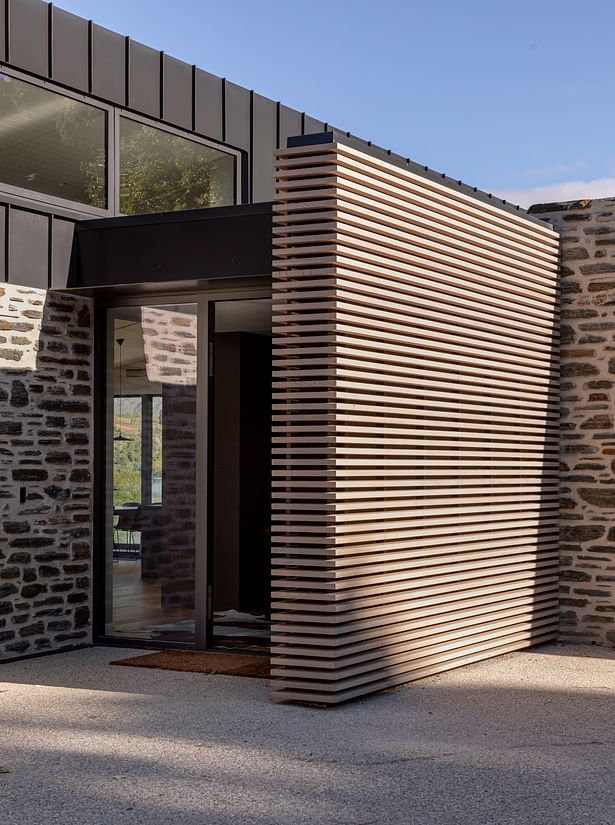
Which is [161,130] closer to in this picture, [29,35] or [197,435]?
[29,35]

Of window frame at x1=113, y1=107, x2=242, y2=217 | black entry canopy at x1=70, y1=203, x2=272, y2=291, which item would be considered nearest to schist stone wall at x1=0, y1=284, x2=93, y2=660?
black entry canopy at x1=70, y1=203, x2=272, y2=291

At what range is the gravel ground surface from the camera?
500 centimetres

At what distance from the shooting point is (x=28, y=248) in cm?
868

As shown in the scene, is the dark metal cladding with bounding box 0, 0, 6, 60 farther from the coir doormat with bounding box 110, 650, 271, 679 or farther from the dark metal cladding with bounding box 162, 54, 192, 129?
the coir doormat with bounding box 110, 650, 271, 679

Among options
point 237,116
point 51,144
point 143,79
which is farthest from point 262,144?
point 51,144

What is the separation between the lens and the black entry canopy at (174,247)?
834 cm

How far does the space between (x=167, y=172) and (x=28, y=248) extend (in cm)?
217

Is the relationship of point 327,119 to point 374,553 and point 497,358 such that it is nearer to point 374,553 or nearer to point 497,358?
point 497,358

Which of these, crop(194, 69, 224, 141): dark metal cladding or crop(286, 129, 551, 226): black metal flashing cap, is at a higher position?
crop(194, 69, 224, 141): dark metal cladding

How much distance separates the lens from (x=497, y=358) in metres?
8.97

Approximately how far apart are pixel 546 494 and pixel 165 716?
4105 millimetres

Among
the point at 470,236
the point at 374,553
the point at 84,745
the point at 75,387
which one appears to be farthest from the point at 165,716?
the point at 470,236

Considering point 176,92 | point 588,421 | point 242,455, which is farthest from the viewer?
point 242,455

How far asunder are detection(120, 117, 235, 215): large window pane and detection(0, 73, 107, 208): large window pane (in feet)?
1.02
